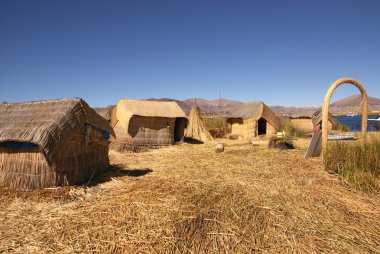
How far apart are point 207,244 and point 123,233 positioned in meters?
1.14

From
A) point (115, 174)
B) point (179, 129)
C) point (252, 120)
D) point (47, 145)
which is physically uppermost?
point (252, 120)

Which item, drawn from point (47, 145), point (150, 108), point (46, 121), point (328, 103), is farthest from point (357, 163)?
point (150, 108)

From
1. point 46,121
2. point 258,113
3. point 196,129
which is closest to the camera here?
point 46,121

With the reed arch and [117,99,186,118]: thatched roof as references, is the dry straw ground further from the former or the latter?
[117,99,186,118]: thatched roof

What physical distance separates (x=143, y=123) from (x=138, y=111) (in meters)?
0.67

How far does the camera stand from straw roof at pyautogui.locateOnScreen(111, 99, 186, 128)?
42.9ft

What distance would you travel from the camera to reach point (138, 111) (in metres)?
13.2

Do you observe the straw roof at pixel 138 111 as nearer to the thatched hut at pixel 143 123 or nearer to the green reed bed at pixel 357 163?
the thatched hut at pixel 143 123

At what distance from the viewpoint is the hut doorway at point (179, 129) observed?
15.6 metres

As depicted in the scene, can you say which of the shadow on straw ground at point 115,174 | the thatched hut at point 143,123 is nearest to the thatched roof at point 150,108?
→ the thatched hut at point 143,123

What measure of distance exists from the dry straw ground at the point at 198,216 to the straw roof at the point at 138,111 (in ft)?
22.8

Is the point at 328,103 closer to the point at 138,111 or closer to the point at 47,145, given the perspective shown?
the point at 47,145

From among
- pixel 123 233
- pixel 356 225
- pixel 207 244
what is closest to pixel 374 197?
pixel 356 225

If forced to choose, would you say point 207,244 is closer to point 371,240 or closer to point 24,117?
point 371,240
